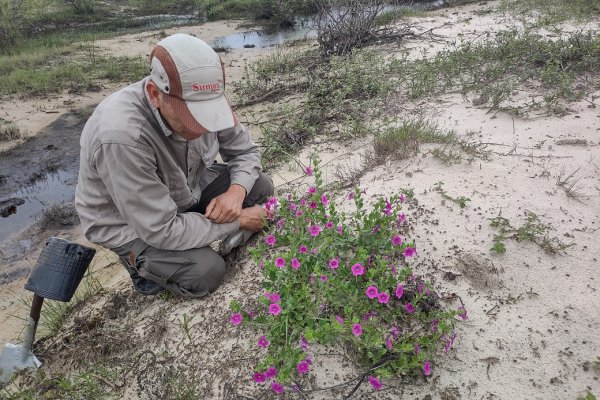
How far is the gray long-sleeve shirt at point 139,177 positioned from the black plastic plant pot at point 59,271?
144 mm

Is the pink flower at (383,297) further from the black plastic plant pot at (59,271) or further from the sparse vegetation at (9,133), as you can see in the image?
the sparse vegetation at (9,133)

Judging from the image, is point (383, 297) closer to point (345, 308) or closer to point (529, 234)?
point (345, 308)

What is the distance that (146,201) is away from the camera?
2225 millimetres

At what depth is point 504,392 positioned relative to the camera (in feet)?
6.06

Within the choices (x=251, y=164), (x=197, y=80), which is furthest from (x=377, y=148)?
(x=197, y=80)

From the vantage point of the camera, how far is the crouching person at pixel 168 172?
6.63 ft

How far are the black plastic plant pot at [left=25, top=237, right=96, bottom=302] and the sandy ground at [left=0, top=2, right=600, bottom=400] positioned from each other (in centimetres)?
37

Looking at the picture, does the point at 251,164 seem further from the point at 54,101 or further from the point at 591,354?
the point at 54,101

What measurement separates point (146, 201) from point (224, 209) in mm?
493

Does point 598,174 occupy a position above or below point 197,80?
below

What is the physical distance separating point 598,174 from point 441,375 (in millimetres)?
1941

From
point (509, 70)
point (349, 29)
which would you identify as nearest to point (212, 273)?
point (509, 70)

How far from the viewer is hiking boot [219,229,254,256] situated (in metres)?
2.74

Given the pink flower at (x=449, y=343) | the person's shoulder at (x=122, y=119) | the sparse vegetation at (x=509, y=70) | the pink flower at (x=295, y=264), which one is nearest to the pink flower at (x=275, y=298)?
the pink flower at (x=295, y=264)
